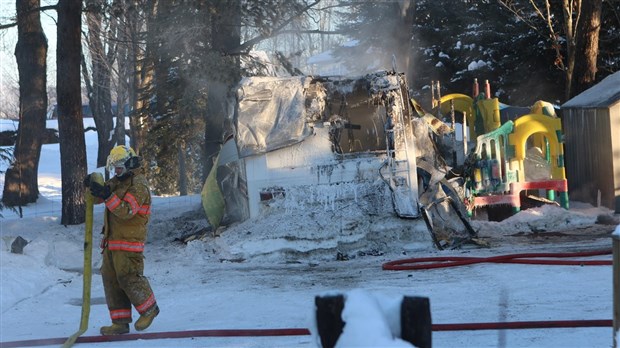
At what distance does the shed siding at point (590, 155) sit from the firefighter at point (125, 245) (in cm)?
951

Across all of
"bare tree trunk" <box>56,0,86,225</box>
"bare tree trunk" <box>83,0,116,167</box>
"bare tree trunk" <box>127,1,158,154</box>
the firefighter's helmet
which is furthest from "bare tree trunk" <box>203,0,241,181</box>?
"bare tree trunk" <box>83,0,116,167</box>

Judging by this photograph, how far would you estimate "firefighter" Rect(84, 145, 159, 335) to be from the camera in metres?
6.79

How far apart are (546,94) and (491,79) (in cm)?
162

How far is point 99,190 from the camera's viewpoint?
659 cm

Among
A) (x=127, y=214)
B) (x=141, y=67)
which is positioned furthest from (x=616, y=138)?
(x=141, y=67)

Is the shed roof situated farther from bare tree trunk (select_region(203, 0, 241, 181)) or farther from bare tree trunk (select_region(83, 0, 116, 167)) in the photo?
bare tree trunk (select_region(83, 0, 116, 167))

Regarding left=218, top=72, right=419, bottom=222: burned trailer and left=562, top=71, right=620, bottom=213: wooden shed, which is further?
left=562, top=71, right=620, bottom=213: wooden shed

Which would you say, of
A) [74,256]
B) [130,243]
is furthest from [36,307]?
[74,256]

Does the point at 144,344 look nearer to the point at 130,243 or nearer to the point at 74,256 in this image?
the point at 130,243

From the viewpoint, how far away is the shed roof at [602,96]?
46.6ft

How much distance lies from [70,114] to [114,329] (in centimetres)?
810

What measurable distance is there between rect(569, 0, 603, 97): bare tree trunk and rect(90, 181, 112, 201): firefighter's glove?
13809mm

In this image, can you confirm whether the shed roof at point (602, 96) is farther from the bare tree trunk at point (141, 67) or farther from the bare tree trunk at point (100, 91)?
the bare tree trunk at point (100, 91)

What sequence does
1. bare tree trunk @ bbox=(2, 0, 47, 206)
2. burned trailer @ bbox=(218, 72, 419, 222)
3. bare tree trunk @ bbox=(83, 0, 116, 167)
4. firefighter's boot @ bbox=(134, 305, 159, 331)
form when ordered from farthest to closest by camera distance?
bare tree trunk @ bbox=(83, 0, 116, 167) < bare tree trunk @ bbox=(2, 0, 47, 206) < burned trailer @ bbox=(218, 72, 419, 222) < firefighter's boot @ bbox=(134, 305, 159, 331)
